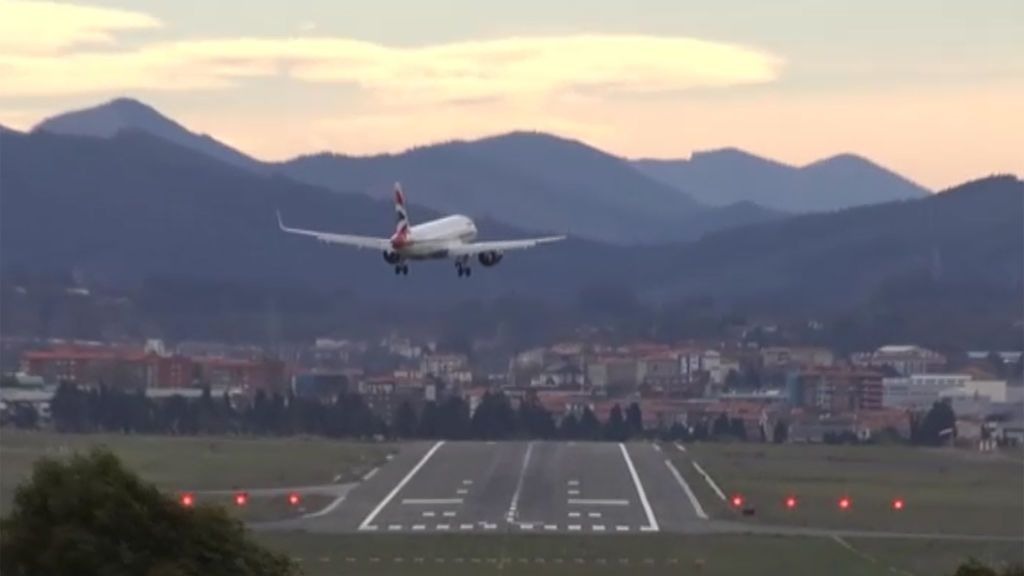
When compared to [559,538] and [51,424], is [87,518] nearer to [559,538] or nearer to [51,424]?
[559,538]

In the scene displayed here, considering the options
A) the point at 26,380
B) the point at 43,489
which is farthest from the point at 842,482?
the point at 26,380

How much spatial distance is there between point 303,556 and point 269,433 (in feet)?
254

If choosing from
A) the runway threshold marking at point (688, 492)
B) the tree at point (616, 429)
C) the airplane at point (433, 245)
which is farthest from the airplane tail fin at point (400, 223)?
the tree at point (616, 429)

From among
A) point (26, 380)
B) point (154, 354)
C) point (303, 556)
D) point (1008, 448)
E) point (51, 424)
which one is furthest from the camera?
point (154, 354)

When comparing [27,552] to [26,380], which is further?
[26,380]

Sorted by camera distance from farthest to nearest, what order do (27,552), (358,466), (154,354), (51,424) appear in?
(154,354), (51,424), (358,466), (27,552)

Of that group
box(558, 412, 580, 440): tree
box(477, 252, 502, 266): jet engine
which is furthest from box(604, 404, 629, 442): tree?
box(477, 252, 502, 266): jet engine

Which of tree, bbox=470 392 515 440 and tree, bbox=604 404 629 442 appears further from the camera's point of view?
tree, bbox=604 404 629 442

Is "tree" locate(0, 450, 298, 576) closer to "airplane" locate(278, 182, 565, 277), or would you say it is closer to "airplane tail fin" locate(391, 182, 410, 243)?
"airplane" locate(278, 182, 565, 277)

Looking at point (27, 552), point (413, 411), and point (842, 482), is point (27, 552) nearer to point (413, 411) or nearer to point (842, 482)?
point (842, 482)

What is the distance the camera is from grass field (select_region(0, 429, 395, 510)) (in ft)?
310

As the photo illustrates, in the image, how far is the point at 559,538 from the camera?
73.7m

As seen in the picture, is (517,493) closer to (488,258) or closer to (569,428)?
(488,258)

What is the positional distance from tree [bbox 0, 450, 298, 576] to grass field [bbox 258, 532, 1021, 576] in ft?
89.1
